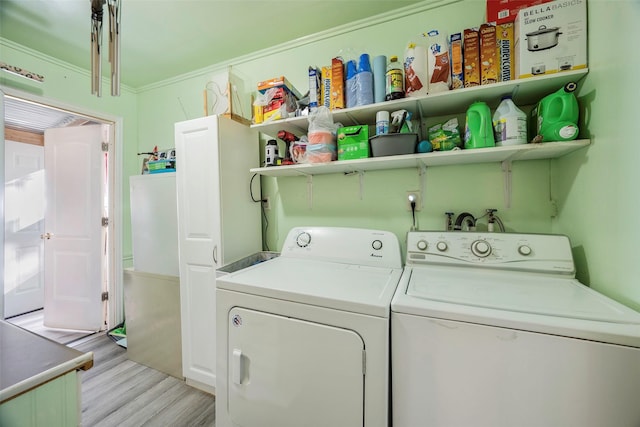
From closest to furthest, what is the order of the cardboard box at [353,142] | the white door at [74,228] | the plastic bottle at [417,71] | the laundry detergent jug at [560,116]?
the laundry detergent jug at [560,116]
the plastic bottle at [417,71]
the cardboard box at [353,142]
the white door at [74,228]

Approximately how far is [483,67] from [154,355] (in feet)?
9.53

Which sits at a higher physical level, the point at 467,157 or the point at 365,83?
the point at 365,83

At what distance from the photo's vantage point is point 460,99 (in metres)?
1.31

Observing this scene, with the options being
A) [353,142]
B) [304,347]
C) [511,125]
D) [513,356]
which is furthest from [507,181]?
[304,347]

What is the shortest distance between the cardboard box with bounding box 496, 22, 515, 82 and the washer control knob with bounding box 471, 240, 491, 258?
797 mm

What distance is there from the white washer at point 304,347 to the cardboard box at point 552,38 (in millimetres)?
1161

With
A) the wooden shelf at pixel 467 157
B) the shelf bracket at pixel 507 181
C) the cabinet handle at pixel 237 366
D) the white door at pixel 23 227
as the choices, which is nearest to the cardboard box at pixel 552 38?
the wooden shelf at pixel 467 157

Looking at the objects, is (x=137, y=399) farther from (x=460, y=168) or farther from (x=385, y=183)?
(x=460, y=168)

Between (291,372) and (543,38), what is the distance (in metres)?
1.84

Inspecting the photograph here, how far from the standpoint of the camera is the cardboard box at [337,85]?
59.4 inches

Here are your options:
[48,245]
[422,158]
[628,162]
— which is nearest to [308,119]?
[422,158]

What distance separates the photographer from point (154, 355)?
198 centimetres

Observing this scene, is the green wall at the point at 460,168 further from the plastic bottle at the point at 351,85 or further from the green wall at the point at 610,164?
the plastic bottle at the point at 351,85

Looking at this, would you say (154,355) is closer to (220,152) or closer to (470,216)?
(220,152)
